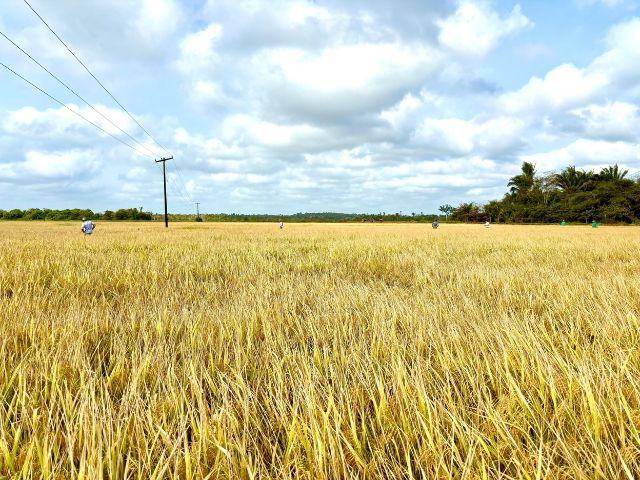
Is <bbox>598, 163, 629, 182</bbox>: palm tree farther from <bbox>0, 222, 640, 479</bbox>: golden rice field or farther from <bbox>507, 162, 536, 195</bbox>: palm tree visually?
<bbox>0, 222, 640, 479</bbox>: golden rice field

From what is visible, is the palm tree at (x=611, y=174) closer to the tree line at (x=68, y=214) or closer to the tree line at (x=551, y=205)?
the tree line at (x=551, y=205)

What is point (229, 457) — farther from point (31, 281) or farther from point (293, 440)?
point (31, 281)

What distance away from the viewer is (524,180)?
70.2 meters

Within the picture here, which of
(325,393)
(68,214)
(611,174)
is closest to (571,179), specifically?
(611,174)

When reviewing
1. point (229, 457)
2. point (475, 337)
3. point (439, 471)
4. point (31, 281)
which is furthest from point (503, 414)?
point (31, 281)

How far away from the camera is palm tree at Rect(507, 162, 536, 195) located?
2746 inches

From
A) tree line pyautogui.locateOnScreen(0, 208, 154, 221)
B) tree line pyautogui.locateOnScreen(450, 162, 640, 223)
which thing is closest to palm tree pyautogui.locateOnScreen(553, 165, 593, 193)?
tree line pyautogui.locateOnScreen(450, 162, 640, 223)

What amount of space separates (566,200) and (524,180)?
472 inches

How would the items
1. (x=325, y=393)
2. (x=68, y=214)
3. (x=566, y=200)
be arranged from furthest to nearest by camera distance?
(x=68, y=214), (x=566, y=200), (x=325, y=393)

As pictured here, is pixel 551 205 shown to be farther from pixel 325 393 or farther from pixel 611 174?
pixel 325 393

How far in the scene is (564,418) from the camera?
47.7 inches

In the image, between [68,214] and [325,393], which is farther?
[68,214]

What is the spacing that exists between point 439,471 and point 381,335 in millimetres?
1066

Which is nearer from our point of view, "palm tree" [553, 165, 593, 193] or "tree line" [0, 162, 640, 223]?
"tree line" [0, 162, 640, 223]
